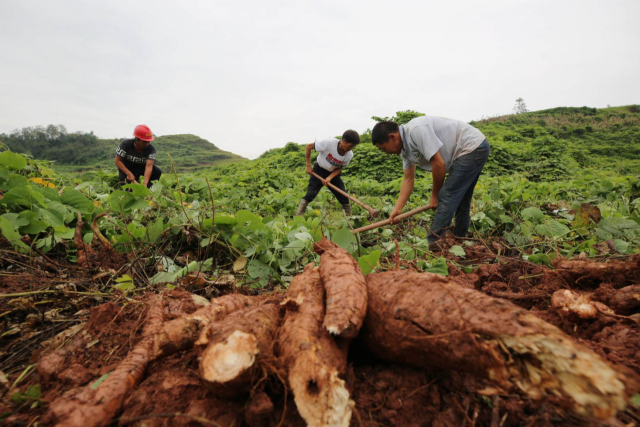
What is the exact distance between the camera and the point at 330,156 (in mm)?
5879

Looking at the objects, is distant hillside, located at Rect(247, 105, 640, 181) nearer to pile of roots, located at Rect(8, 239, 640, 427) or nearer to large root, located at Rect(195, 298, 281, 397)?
pile of roots, located at Rect(8, 239, 640, 427)

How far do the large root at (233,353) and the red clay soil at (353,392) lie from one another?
0.07m

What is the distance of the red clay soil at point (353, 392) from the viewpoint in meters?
0.83

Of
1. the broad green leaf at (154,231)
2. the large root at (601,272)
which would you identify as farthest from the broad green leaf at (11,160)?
the large root at (601,272)

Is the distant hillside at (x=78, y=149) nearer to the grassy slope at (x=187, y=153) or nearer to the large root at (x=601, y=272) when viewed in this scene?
the grassy slope at (x=187, y=153)

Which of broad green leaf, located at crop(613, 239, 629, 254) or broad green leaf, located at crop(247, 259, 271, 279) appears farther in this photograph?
broad green leaf, located at crop(613, 239, 629, 254)

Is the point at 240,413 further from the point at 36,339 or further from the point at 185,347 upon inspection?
the point at 36,339

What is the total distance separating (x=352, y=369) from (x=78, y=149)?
39669 millimetres

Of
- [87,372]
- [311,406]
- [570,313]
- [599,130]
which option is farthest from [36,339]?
[599,130]

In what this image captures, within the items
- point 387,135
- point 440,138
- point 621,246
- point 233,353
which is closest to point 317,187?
point 387,135

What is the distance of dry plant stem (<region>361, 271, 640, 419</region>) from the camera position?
24.7 inches

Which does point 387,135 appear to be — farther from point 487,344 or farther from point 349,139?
point 487,344

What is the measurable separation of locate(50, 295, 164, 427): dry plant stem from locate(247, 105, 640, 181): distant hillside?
12.0 m

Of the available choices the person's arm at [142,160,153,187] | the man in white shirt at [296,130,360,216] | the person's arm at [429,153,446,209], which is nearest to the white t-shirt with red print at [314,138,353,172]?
the man in white shirt at [296,130,360,216]
